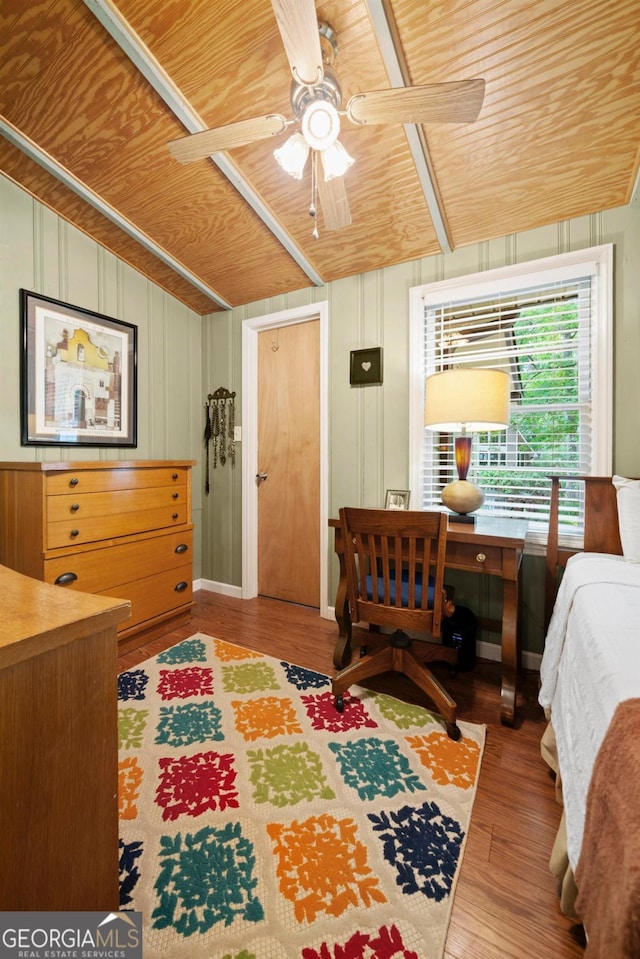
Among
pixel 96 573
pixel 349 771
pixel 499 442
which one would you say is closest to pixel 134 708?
pixel 96 573

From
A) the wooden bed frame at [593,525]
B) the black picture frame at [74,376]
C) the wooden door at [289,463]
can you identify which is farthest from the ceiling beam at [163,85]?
the wooden bed frame at [593,525]

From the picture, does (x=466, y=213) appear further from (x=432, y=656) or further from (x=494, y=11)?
(x=432, y=656)

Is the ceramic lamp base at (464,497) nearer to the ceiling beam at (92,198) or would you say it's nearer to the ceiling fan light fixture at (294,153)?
the ceiling fan light fixture at (294,153)

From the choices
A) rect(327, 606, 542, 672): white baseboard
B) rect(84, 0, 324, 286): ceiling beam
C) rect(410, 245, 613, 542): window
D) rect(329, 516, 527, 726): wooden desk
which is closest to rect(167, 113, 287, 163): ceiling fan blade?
rect(84, 0, 324, 286): ceiling beam

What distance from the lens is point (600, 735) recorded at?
2.46 feet

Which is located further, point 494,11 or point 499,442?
point 499,442

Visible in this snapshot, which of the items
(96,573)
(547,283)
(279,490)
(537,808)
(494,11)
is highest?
(494,11)

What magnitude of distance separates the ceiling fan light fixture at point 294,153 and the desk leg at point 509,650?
196 cm

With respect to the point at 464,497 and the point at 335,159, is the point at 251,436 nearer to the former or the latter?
the point at 464,497

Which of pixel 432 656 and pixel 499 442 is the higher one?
pixel 499 442

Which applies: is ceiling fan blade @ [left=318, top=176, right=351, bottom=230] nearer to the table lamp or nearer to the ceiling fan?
the ceiling fan

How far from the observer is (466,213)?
210cm

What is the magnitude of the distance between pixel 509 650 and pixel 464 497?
0.74 meters

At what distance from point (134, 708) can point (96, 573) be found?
75 centimetres
